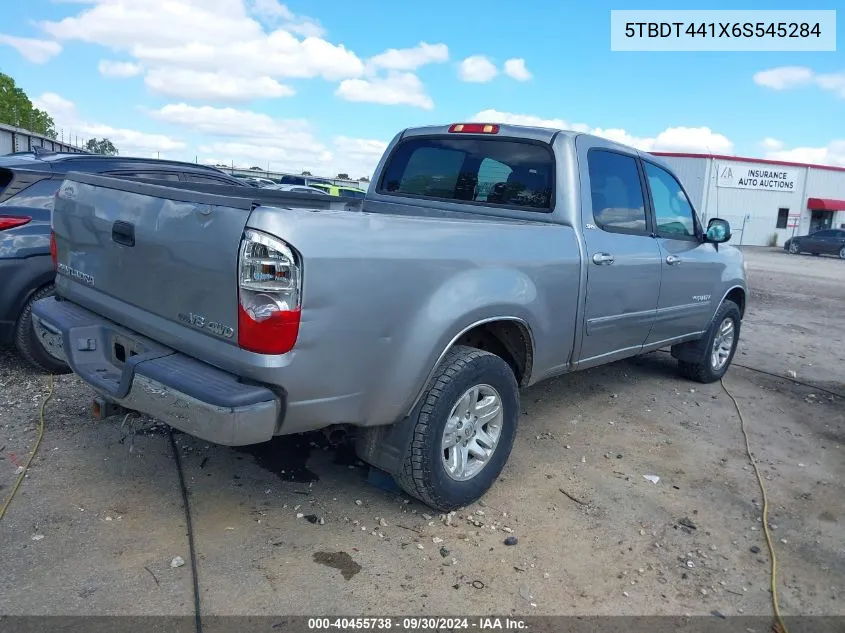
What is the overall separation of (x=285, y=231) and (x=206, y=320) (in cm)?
54

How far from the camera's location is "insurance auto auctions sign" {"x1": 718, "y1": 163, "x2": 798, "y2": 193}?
122ft

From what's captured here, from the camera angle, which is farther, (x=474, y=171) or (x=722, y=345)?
(x=722, y=345)

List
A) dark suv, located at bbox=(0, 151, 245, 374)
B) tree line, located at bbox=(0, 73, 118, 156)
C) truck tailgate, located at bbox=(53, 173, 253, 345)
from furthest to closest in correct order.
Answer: tree line, located at bbox=(0, 73, 118, 156)
dark suv, located at bbox=(0, 151, 245, 374)
truck tailgate, located at bbox=(53, 173, 253, 345)

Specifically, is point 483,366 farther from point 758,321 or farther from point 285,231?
point 758,321

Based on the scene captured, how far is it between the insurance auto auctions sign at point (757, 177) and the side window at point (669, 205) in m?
35.5

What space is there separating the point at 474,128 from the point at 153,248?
2306 millimetres

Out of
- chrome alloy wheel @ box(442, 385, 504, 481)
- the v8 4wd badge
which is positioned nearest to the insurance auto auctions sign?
chrome alloy wheel @ box(442, 385, 504, 481)

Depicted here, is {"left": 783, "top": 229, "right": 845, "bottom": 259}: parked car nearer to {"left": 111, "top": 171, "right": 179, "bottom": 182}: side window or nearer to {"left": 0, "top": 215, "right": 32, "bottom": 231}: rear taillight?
{"left": 111, "top": 171, "right": 179, "bottom": 182}: side window

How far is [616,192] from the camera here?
427 centimetres

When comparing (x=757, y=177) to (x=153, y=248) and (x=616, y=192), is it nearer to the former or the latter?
(x=616, y=192)

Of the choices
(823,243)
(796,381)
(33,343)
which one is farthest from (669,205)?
(823,243)

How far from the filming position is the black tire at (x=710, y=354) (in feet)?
18.3

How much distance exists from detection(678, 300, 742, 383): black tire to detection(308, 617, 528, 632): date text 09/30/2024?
12.2 feet

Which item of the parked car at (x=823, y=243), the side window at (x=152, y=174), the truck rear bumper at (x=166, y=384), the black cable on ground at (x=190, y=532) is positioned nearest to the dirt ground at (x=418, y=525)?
the black cable on ground at (x=190, y=532)
